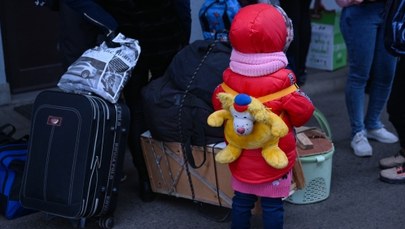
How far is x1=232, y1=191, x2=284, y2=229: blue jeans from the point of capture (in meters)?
3.38

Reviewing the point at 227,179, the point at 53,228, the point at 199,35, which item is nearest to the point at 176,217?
the point at 227,179

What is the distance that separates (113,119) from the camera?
357 cm

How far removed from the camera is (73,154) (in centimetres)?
352

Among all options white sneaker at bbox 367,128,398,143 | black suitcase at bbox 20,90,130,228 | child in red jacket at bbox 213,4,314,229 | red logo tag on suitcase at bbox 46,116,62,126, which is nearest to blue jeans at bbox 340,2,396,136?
white sneaker at bbox 367,128,398,143

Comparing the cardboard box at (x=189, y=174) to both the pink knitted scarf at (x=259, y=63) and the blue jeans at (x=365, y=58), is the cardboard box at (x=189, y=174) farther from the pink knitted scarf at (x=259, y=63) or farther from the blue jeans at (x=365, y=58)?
the blue jeans at (x=365, y=58)

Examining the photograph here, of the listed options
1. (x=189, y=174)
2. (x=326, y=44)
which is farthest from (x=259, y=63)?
(x=326, y=44)

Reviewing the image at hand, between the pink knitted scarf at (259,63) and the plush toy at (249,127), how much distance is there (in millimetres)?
135

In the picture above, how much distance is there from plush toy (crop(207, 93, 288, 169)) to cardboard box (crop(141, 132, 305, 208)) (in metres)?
0.41

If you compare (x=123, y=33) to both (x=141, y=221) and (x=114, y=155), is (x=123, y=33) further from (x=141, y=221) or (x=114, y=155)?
(x=141, y=221)

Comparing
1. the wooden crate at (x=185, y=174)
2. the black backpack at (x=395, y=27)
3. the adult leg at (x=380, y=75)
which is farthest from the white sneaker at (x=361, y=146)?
the wooden crate at (x=185, y=174)

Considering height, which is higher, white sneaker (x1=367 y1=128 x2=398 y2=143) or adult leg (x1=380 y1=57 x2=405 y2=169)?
adult leg (x1=380 y1=57 x2=405 y2=169)

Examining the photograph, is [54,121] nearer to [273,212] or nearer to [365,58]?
[273,212]

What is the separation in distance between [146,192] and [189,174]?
15.4 inches

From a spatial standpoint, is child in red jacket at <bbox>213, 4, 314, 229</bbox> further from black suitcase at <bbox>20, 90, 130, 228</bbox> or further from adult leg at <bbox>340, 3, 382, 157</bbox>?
adult leg at <bbox>340, 3, 382, 157</bbox>
